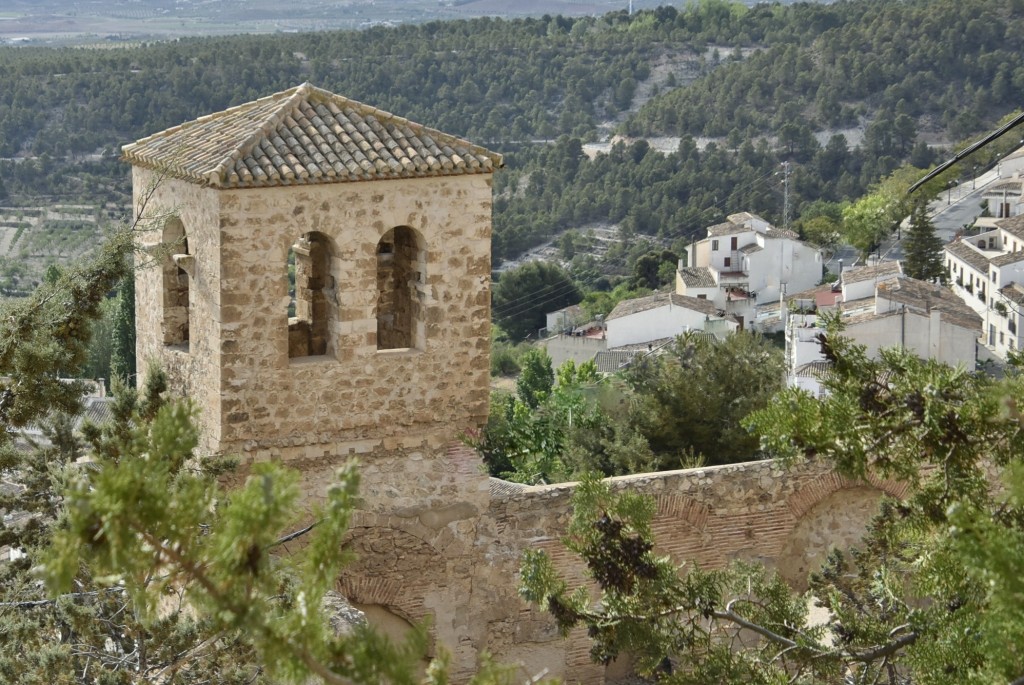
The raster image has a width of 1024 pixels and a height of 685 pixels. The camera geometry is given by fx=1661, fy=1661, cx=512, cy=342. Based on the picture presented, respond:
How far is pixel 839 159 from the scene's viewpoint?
2375 inches

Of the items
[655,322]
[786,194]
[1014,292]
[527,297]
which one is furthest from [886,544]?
[786,194]

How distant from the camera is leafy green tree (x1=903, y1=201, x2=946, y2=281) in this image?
4294 centimetres

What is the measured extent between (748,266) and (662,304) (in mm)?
7756

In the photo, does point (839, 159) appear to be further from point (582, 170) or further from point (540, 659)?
point (540, 659)

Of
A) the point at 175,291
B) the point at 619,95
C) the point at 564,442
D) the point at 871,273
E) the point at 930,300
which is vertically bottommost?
the point at 871,273

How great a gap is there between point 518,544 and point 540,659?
2.49 ft

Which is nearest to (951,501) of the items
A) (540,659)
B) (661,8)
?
(540,659)

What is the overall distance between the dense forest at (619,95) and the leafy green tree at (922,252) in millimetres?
12796

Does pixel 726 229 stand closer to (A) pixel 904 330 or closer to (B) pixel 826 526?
(A) pixel 904 330

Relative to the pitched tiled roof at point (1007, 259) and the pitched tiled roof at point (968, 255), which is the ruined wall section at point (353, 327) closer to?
the pitched tiled roof at point (1007, 259)

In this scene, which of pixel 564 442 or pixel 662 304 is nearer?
pixel 564 442

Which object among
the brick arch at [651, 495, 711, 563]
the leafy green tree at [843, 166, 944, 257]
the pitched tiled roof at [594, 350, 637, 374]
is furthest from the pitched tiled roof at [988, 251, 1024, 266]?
the brick arch at [651, 495, 711, 563]

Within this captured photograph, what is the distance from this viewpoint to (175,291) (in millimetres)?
9500

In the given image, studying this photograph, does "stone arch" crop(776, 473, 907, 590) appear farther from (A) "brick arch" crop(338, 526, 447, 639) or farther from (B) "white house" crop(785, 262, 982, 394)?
(B) "white house" crop(785, 262, 982, 394)
